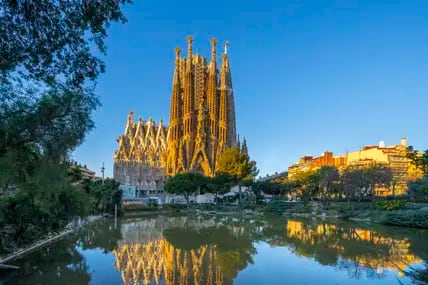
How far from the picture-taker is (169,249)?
51.4 feet

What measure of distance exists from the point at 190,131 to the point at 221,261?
207 ft

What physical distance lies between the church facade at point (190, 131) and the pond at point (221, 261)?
5277 cm

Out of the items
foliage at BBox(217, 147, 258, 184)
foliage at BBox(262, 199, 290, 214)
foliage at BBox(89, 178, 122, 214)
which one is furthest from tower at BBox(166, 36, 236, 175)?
foliage at BBox(89, 178, 122, 214)

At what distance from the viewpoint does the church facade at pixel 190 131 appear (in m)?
73.6

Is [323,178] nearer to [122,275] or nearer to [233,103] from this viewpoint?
[233,103]

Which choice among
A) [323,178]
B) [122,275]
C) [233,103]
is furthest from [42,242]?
[233,103]

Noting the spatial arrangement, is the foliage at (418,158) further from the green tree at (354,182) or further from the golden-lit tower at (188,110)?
the golden-lit tower at (188,110)

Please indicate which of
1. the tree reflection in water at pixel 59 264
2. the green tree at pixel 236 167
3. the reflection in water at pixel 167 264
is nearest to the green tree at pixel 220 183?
the green tree at pixel 236 167

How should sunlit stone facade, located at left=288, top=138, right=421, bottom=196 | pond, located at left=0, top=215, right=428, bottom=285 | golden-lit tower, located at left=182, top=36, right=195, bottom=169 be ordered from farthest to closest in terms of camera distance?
golden-lit tower, located at left=182, top=36, right=195, bottom=169, sunlit stone facade, located at left=288, top=138, right=421, bottom=196, pond, located at left=0, top=215, right=428, bottom=285

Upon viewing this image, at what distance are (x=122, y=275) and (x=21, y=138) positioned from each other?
5.21 m

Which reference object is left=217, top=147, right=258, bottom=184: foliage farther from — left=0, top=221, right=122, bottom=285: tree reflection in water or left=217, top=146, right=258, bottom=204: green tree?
left=0, top=221, right=122, bottom=285: tree reflection in water

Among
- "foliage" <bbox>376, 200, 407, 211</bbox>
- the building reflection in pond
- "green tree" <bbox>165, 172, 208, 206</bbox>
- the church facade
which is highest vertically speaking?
the church facade

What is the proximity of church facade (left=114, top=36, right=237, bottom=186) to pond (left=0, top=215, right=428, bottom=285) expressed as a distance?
52774 mm

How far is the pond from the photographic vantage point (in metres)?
10.4
